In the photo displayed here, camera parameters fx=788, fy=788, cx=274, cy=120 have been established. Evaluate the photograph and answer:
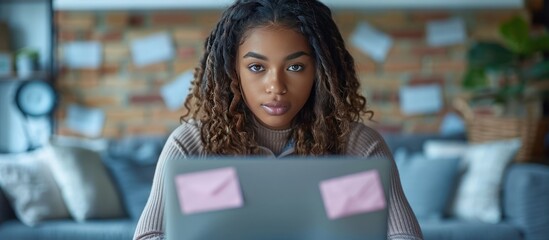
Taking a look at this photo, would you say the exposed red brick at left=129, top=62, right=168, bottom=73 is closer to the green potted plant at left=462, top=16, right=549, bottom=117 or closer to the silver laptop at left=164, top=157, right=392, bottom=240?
the green potted plant at left=462, top=16, right=549, bottom=117

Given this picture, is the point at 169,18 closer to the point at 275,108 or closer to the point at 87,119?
the point at 87,119

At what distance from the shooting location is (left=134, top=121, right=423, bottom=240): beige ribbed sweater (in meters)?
1.35

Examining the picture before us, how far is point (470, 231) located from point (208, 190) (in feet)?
7.10

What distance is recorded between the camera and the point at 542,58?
3.86 m

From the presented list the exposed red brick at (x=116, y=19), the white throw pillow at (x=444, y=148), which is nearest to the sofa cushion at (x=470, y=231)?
the white throw pillow at (x=444, y=148)

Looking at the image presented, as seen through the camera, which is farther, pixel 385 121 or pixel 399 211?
pixel 385 121

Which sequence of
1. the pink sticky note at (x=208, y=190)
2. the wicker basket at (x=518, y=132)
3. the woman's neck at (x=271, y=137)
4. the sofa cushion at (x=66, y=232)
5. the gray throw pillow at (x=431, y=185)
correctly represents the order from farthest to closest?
the wicker basket at (x=518, y=132), the gray throw pillow at (x=431, y=185), the sofa cushion at (x=66, y=232), the woman's neck at (x=271, y=137), the pink sticky note at (x=208, y=190)

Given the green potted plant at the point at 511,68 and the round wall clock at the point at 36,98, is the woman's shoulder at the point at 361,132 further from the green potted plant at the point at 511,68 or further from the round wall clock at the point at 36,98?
the round wall clock at the point at 36,98

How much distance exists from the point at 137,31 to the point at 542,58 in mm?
2002

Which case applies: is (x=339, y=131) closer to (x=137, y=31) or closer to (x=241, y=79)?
(x=241, y=79)

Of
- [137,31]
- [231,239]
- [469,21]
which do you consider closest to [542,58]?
[469,21]

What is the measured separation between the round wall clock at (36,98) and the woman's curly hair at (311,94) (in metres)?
2.45

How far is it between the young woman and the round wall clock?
2.41 meters

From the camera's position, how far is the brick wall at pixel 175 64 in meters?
3.91
